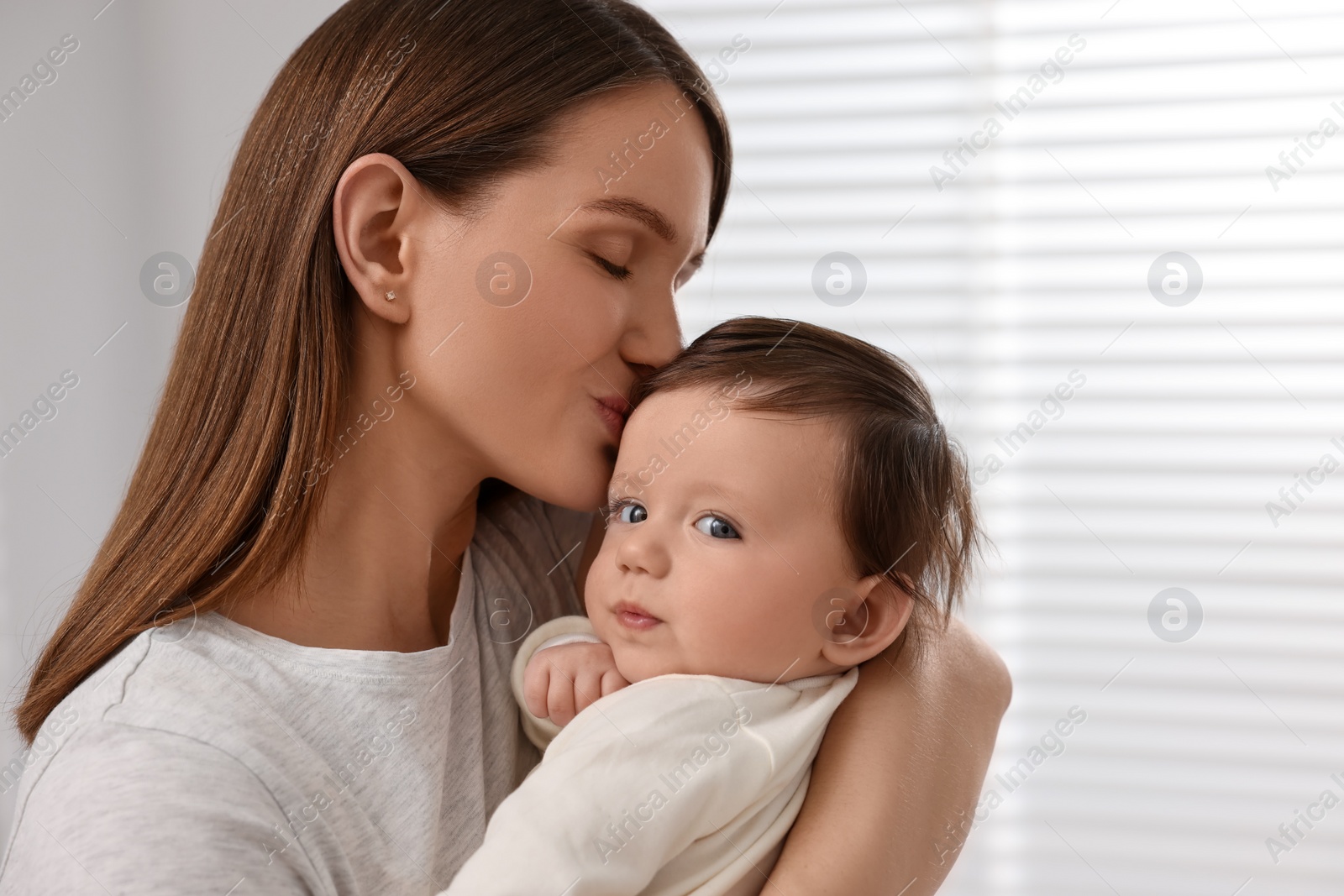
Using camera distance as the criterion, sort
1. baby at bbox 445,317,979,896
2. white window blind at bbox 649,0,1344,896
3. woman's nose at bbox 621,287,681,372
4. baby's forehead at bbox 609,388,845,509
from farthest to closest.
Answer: white window blind at bbox 649,0,1344,896, woman's nose at bbox 621,287,681,372, baby's forehead at bbox 609,388,845,509, baby at bbox 445,317,979,896

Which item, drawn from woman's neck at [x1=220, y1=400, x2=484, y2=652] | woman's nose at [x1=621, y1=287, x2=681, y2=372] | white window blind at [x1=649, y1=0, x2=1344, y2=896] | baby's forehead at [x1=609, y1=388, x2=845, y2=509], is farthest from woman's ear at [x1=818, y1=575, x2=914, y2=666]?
white window blind at [x1=649, y1=0, x2=1344, y2=896]

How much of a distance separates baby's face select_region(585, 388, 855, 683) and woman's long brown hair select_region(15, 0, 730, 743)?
0.34m

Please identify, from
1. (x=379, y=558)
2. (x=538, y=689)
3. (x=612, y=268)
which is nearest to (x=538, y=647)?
(x=538, y=689)

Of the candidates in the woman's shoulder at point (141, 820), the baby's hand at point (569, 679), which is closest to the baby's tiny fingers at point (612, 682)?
the baby's hand at point (569, 679)

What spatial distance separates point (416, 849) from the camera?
1.00 meters

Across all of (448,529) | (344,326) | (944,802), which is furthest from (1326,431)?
(344,326)

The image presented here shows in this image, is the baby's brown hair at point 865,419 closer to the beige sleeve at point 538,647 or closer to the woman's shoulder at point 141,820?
the beige sleeve at point 538,647

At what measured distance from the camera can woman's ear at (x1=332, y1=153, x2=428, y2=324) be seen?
1.07 m

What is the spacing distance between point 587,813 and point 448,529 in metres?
0.50

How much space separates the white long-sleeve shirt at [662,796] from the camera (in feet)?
2.82

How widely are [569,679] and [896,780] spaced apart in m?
0.35

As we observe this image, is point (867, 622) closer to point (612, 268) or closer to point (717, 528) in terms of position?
point (717, 528)

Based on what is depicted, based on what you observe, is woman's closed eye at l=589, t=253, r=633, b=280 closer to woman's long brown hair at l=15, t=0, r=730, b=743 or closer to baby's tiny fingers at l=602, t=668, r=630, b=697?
woman's long brown hair at l=15, t=0, r=730, b=743

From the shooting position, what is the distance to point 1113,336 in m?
2.10
